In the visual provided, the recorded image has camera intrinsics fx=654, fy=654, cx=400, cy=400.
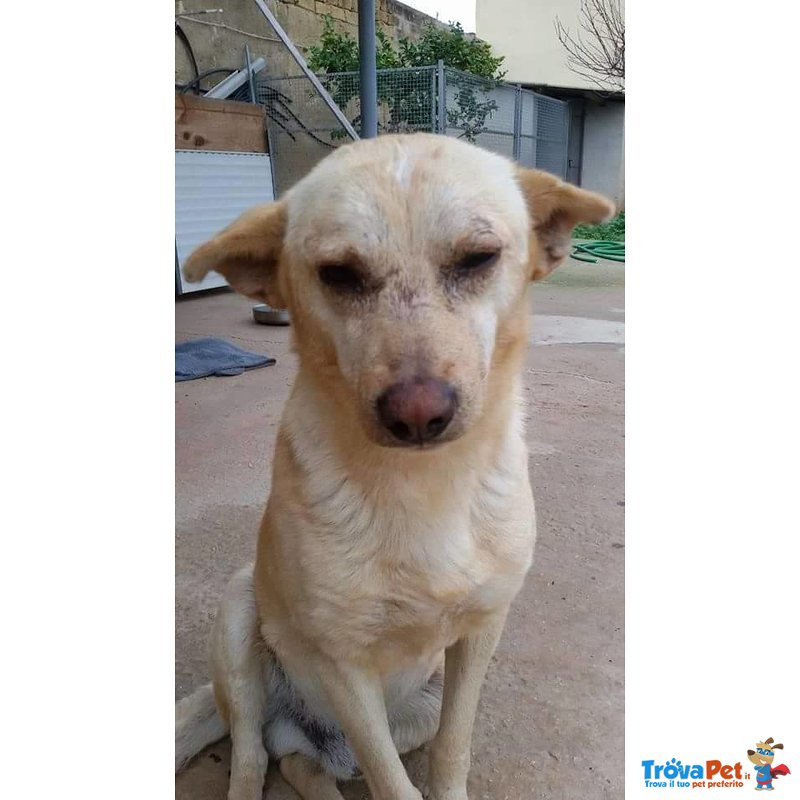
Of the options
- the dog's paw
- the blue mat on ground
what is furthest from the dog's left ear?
the blue mat on ground

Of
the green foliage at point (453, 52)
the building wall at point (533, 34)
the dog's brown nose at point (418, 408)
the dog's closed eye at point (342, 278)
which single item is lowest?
the dog's brown nose at point (418, 408)

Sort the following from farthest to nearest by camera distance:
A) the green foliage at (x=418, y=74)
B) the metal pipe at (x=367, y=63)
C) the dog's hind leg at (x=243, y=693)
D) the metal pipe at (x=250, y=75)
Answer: the metal pipe at (x=250, y=75), the green foliage at (x=418, y=74), the metal pipe at (x=367, y=63), the dog's hind leg at (x=243, y=693)

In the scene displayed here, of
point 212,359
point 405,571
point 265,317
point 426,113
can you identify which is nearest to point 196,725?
point 405,571

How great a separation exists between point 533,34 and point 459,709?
6.06 ft

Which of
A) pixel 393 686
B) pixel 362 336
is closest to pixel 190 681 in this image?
pixel 393 686

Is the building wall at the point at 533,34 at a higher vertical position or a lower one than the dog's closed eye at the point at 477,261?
higher

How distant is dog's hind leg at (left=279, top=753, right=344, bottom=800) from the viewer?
58.4 inches

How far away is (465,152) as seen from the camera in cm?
119

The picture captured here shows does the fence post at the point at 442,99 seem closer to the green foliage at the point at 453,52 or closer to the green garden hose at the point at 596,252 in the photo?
the green foliage at the point at 453,52

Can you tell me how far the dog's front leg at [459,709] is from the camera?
140 centimetres

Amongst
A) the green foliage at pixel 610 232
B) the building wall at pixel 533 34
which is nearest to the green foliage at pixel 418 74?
the building wall at pixel 533 34
